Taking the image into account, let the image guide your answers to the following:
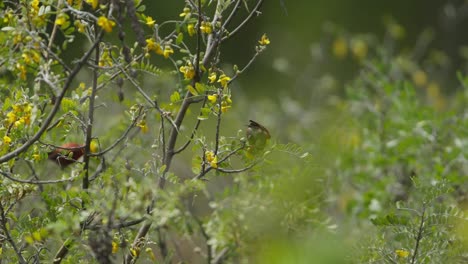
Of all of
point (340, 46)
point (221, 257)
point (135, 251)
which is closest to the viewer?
point (135, 251)

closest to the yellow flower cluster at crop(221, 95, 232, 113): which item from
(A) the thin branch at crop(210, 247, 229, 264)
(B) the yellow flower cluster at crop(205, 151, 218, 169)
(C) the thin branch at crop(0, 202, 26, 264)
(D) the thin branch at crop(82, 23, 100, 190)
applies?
(B) the yellow flower cluster at crop(205, 151, 218, 169)

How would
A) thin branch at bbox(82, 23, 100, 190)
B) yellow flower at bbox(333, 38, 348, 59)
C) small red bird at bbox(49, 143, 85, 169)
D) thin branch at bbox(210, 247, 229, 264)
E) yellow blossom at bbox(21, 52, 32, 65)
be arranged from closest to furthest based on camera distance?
yellow blossom at bbox(21, 52, 32, 65) → thin branch at bbox(82, 23, 100, 190) → small red bird at bbox(49, 143, 85, 169) → thin branch at bbox(210, 247, 229, 264) → yellow flower at bbox(333, 38, 348, 59)

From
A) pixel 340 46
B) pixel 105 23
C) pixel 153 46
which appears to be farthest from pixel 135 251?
pixel 340 46

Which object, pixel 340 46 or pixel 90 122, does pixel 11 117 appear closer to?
pixel 90 122

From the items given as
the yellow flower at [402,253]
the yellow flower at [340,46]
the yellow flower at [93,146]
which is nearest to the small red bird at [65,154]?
the yellow flower at [93,146]

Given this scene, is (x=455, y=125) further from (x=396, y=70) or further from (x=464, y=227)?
(x=464, y=227)

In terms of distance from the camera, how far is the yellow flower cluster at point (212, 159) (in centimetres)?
244

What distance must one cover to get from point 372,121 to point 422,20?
5.49 metres

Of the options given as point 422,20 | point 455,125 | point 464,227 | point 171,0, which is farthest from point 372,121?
point 422,20

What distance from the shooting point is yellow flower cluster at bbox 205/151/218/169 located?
2441mm

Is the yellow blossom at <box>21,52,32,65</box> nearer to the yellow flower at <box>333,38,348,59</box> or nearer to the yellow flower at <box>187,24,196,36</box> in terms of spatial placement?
the yellow flower at <box>187,24,196,36</box>

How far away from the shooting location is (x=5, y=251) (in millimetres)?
2588

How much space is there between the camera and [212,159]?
2.45 metres

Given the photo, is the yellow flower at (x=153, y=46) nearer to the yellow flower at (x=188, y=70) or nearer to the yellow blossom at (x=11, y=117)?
the yellow flower at (x=188, y=70)
